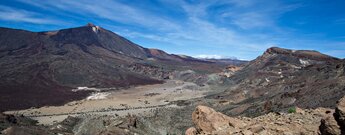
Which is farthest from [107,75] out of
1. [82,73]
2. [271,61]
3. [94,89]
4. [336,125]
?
[336,125]

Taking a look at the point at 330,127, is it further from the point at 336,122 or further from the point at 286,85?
the point at 286,85

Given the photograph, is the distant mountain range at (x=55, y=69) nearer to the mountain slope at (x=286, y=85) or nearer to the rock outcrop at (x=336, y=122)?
the mountain slope at (x=286, y=85)

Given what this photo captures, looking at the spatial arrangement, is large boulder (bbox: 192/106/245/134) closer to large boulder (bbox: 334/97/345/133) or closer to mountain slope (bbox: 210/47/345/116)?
large boulder (bbox: 334/97/345/133)

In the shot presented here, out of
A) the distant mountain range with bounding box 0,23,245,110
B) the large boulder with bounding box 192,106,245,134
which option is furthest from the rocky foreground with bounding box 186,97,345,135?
the distant mountain range with bounding box 0,23,245,110

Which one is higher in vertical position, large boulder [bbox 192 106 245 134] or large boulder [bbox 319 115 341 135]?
large boulder [bbox 319 115 341 135]

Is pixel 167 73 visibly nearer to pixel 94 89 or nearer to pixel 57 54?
pixel 57 54

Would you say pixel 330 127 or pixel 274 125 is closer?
→ pixel 330 127

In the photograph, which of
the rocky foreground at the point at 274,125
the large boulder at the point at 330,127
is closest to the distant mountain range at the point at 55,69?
the rocky foreground at the point at 274,125

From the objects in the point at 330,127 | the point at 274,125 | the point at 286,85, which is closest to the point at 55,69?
the point at 286,85
